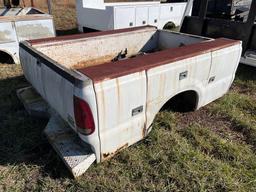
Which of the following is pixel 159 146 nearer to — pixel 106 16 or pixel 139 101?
pixel 139 101

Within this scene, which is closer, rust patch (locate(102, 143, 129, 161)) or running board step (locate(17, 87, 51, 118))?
rust patch (locate(102, 143, 129, 161))

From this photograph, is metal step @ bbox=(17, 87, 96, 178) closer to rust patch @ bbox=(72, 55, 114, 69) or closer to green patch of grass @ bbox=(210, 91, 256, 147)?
rust patch @ bbox=(72, 55, 114, 69)

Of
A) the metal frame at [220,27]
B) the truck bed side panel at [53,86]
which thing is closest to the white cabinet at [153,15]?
the metal frame at [220,27]

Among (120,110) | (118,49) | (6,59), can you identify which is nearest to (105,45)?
(118,49)

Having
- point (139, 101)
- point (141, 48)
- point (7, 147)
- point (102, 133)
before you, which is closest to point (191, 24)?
point (141, 48)

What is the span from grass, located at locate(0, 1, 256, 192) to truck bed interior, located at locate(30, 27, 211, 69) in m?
0.97

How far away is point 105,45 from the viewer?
359cm

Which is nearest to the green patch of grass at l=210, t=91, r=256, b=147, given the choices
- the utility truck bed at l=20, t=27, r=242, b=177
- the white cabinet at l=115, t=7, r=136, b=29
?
the utility truck bed at l=20, t=27, r=242, b=177

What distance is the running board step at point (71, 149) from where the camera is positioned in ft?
7.22

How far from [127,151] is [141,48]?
6.85 ft

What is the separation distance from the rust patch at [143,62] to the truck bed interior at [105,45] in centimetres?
60

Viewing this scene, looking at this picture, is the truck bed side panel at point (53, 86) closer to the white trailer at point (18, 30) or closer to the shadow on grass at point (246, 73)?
the white trailer at point (18, 30)

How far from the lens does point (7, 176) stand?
7.70ft

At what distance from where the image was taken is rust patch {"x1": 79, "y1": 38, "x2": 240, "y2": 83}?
1965 mm
